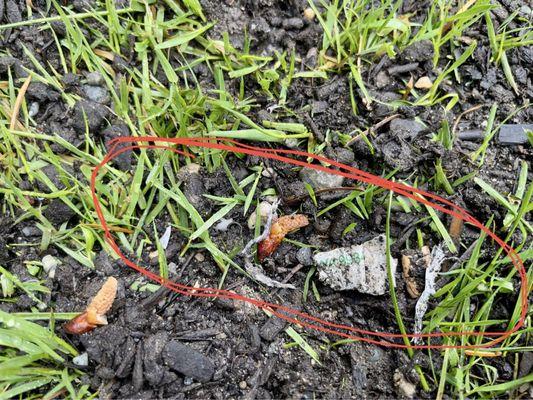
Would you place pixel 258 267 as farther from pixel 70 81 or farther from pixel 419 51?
pixel 419 51

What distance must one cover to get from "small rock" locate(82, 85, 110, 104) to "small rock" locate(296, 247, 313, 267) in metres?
1.12

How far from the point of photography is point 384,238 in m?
2.26

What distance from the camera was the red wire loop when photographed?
213 cm

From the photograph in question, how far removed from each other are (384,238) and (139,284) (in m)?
1.05

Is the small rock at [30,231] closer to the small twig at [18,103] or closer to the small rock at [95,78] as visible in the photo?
the small twig at [18,103]

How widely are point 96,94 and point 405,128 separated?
1433 mm

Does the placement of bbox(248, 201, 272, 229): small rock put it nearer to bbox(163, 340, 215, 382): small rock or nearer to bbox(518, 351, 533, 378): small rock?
bbox(163, 340, 215, 382): small rock

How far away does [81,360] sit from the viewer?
1.99 m

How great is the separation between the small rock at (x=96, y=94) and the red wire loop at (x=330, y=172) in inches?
8.6

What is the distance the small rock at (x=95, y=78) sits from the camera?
2.40m

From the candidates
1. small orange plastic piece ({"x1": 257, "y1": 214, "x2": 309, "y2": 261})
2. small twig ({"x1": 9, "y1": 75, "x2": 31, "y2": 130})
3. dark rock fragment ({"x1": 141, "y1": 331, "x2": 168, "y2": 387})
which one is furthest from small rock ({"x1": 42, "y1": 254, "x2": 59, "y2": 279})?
small orange plastic piece ({"x1": 257, "y1": 214, "x2": 309, "y2": 261})

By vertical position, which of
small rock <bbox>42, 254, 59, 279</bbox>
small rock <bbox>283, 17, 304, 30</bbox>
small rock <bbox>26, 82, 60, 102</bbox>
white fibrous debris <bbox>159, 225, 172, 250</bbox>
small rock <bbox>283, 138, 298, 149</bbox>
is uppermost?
small rock <bbox>283, 17, 304, 30</bbox>

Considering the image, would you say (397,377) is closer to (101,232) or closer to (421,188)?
(421,188)

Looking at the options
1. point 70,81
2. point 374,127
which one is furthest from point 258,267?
point 70,81
